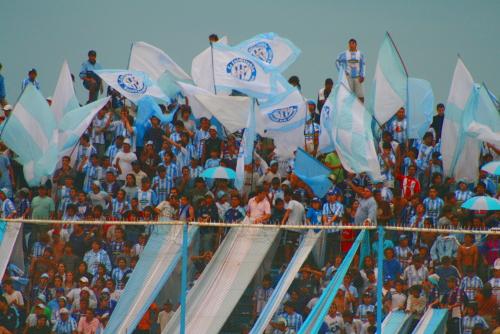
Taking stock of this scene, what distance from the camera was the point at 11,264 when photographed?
18.4 meters

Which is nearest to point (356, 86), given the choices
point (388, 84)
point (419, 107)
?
point (388, 84)

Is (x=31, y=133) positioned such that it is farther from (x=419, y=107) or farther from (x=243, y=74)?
(x=419, y=107)

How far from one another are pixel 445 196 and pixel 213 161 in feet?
16.0

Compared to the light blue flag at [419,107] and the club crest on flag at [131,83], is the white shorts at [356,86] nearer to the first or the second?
the light blue flag at [419,107]

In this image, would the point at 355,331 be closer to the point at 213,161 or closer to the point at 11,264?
the point at 11,264

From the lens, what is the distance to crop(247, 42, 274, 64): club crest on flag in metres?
31.2

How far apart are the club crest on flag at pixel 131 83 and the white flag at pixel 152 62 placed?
1.72 metres

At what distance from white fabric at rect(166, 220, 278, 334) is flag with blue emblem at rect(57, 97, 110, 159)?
11.3 metres

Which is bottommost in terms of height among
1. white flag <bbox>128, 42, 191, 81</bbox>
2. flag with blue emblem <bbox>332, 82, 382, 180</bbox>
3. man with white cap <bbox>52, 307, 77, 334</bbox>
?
man with white cap <bbox>52, 307, 77, 334</bbox>

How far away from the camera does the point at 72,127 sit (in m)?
28.5

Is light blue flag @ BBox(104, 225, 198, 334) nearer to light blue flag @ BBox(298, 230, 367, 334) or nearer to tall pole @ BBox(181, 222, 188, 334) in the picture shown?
tall pole @ BBox(181, 222, 188, 334)

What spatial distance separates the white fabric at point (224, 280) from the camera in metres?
17.3

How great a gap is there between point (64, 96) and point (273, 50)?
4.84 metres

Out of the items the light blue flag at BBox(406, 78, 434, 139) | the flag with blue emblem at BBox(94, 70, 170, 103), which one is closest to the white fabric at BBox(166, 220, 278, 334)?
the light blue flag at BBox(406, 78, 434, 139)
